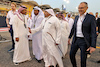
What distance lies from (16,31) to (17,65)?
3.80ft

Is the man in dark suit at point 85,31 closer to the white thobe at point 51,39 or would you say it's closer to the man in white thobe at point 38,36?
the white thobe at point 51,39

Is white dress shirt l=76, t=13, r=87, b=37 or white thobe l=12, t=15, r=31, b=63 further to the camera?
white thobe l=12, t=15, r=31, b=63

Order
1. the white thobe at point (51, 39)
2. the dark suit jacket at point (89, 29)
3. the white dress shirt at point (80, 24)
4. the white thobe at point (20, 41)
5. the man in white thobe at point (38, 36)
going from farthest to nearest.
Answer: the man in white thobe at point (38, 36), the white thobe at point (20, 41), the white thobe at point (51, 39), the white dress shirt at point (80, 24), the dark suit jacket at point (89, 29)

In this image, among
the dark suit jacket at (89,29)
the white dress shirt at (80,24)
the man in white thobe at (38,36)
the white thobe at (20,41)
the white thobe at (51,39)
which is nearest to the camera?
the dark suit jacket at (89,29)

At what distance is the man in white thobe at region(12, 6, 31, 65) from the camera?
279cm

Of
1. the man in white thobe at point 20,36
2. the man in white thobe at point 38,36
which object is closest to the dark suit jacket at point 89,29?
the man in white thobe at point 38,36

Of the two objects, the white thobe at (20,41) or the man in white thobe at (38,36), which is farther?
the man in white thobe at (38,36)

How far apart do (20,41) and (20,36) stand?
17 centimetres

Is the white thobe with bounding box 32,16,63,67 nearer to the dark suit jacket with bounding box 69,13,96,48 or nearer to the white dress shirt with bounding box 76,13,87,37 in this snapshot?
the white dress shirt with bounding box 76,13,87,37

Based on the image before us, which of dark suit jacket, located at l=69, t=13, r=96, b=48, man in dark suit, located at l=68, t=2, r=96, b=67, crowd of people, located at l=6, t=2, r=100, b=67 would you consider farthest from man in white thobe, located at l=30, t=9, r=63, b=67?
dark suit jacket, located at l=69, t=13, r=96, b=48

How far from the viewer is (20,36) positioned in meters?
2.91

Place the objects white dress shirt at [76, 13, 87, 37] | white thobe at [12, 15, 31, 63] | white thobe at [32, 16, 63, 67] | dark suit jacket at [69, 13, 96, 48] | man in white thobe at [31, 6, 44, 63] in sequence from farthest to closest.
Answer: man in white thobe at [31, 6, 44, 63] → white thobe at [12, 15, 31, 63] → white thobe at [32, 16, 63, 67] → white dress shirt at [76, 13, 87, 37] → dark suit jacket at [69, 13, 96, 48]

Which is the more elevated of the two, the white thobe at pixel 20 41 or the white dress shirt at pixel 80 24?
the white dress shirt at pixel 80 24

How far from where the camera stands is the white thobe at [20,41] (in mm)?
2777
